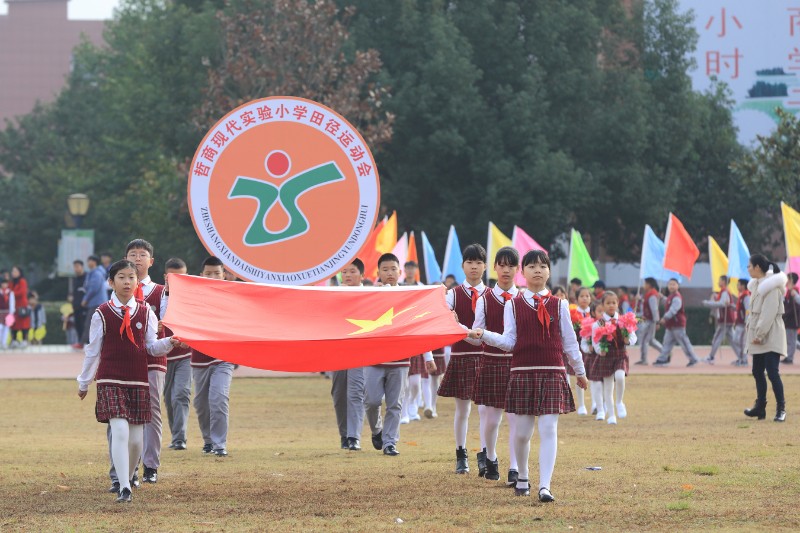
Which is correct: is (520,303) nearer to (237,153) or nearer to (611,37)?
(237,153)

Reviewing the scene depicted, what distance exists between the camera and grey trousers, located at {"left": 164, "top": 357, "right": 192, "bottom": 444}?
42.8 ft

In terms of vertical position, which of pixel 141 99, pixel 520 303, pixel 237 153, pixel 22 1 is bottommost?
pixel 520 303

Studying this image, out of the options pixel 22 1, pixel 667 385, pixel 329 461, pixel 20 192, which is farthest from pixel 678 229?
pixel 22 1

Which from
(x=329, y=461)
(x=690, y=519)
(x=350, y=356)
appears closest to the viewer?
(x=690, y=519)

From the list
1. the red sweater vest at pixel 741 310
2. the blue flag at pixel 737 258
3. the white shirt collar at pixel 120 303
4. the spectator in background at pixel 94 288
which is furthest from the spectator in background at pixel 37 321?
the white shirt collar at pixel 120 303

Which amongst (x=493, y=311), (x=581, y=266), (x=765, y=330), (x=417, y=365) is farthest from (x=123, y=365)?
(x=581, y=266)

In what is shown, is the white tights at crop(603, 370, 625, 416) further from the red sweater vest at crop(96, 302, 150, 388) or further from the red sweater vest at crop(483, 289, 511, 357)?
the red sweater vest at crop(96, 302, 150, 388)

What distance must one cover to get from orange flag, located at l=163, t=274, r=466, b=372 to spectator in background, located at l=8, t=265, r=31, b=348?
964 inches

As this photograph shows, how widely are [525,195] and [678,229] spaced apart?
12598 mm

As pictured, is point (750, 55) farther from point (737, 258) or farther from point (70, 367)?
point (70, 367)

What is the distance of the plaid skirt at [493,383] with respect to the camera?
1073 cm

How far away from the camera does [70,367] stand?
2809 cm

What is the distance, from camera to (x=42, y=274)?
84062 millimetres

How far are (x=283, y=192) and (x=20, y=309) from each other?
26.7 metres
